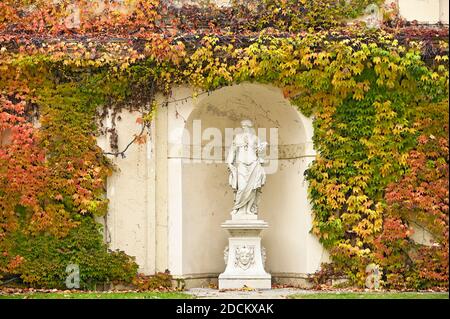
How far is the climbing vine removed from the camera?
18.4 meters

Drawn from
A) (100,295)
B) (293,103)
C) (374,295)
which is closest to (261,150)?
(293,103)

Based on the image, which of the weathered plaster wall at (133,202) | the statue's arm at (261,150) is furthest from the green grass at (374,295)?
the weathered plaster wall at (133,202)

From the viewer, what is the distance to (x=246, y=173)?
60.3 ft

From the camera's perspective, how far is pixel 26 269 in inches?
720

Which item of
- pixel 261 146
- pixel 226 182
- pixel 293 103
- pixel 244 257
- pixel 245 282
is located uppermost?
pixel 293 103

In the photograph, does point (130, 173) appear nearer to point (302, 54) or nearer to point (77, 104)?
point (77, 104)

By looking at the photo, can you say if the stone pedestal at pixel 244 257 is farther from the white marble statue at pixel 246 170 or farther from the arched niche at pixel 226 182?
the arched niche at pixel 226 182

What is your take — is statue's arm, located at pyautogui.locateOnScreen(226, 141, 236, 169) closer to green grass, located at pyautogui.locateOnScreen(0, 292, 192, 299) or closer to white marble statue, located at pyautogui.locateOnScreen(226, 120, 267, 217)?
white marble statue, located at pyautogui.locateOnScreen(226, 120, 267, 217)

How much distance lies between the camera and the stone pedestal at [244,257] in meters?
18.3

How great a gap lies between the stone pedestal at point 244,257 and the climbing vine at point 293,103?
3.55 ft

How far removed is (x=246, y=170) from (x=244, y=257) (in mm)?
1433

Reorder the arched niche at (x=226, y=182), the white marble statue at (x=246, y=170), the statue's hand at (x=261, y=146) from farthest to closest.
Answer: the arched niche at (x=226, y=182), the statue's hand at (x=261, y=146), the white marble statue at (x=246, y=170)

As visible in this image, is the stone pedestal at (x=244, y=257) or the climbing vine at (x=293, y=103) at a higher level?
the climbing vine at (x=293, y=103)

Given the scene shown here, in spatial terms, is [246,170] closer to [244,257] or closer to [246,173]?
[246,173]
